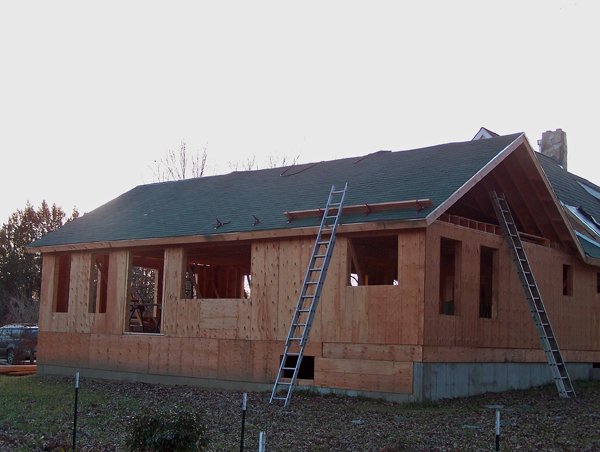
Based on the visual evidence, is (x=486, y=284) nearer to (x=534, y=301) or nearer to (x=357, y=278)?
(x=534, y=301)

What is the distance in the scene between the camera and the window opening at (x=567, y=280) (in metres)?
23.0

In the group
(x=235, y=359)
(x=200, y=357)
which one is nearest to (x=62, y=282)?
(x=200, y=357)

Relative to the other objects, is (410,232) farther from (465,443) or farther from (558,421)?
(465,443)

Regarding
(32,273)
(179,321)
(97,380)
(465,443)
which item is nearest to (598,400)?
(465,443)

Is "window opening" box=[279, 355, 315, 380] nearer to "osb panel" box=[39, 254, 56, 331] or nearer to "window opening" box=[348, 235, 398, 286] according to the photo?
"window opening" box=[348, 235, 398, 286]

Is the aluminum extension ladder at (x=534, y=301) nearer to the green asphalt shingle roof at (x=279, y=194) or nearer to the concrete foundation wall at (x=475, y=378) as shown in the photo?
the concrete foundation wall at (x=475, y=378)

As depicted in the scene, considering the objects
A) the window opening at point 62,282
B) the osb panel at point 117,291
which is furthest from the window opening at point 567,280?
the window opening at point 62,282

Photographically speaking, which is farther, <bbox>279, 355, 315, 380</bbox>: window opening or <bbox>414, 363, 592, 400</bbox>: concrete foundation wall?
<bbox>279, 355, 315, 380</bbox>: window opening

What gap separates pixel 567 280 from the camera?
23.1 m

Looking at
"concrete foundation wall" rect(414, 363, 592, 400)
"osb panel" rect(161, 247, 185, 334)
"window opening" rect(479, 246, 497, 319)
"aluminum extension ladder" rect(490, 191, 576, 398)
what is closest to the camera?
"concrete foundation wall" rect(414, 363, 592, 400)

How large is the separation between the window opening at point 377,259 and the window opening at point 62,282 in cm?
893

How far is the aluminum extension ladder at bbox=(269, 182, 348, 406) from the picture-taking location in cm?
1662

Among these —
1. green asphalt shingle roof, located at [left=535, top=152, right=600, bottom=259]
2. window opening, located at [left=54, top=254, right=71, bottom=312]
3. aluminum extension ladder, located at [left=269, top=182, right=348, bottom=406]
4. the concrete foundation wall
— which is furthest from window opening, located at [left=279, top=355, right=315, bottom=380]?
green asphalt shingle roof, located at [left=535, top=152, right=600, bottom=259]

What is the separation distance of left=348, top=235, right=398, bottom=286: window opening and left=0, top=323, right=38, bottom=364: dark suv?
1563 cm
